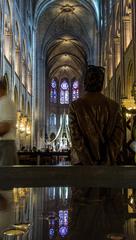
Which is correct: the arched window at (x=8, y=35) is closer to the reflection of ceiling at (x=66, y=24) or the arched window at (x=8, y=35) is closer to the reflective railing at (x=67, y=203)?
the reflection of ceiling at (x=66, y=24)

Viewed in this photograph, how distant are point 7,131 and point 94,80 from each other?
1.44m

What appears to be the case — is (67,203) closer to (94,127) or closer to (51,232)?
(51,232)

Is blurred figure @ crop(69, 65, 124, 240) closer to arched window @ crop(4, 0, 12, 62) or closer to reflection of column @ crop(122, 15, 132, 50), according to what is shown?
reflection of column @ crop(122, 15, 132, 50)

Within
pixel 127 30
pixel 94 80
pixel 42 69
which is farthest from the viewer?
pixel 42 69

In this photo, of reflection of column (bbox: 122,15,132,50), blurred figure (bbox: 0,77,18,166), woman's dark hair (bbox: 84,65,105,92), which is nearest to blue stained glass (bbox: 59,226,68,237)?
woman's dark hair (bbox: 84,65,105,92)

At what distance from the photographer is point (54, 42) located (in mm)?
47656

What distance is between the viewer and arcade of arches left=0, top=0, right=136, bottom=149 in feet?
70.4

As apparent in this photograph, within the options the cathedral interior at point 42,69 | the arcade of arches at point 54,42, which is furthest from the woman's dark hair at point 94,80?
the arcade of arches at point 54,42

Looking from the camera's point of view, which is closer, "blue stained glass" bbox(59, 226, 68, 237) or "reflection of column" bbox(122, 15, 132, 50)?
"blue stained glass" bbox(59, 226, 68, 237)

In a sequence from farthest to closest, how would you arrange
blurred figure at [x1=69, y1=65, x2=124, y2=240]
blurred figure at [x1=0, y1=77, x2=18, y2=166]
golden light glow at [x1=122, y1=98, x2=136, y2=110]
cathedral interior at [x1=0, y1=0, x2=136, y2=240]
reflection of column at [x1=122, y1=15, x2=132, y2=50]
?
reflection of column at [x1=122, y1=15, x2=132, y2=50], golden light glow at [x1=122, y1=98, x2=136, y2=110], blurred figure at [x1=0, y1=77, x2=18, y2=166], blurred figure at [x1=69, y1=65, x2=124, y2=240], cathedral interior at [x1=0, y1=0, x2=136, y2=240]

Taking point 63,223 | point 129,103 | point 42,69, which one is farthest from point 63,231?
point 42,69

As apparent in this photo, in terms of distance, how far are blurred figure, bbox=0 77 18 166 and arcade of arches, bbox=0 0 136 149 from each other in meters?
11.4

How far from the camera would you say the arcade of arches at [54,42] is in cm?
2145

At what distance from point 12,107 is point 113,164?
5.58 ft
